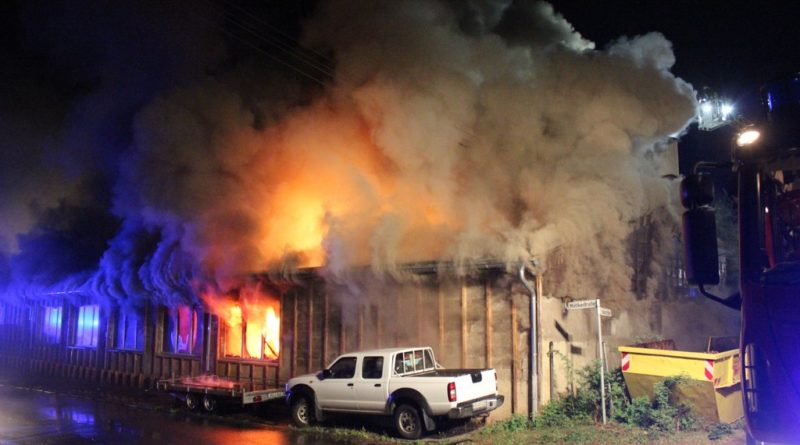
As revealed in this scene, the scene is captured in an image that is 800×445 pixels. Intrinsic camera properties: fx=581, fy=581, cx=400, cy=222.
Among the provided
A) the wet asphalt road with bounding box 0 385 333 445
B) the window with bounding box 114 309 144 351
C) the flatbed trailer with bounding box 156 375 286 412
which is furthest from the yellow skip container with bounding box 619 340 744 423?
the window with bounding box 114 309 144 351

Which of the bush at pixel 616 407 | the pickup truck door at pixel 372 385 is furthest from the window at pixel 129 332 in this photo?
the bush at pixel 616 407

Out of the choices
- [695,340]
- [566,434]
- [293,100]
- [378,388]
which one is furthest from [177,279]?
[695,340]

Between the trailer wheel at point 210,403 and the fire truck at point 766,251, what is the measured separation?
42.1 feet

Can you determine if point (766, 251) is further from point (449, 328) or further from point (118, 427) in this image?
point (118, 427)

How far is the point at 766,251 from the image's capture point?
14.2 ft

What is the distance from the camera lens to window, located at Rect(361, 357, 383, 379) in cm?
1147

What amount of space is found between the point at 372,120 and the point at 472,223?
471 centimetres

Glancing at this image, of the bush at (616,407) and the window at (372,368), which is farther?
the window at (372,368)

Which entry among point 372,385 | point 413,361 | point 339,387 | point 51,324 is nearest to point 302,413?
point 339,387

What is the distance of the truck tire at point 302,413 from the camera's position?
1252 centimetres

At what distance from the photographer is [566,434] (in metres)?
10.3

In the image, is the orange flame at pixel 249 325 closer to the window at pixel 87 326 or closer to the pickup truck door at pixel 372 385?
the pickup truck door at pixel 372 385

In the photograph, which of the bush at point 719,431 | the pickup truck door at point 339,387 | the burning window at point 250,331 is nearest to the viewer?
the bush at point 719,431

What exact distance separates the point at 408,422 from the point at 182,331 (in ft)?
36.8
